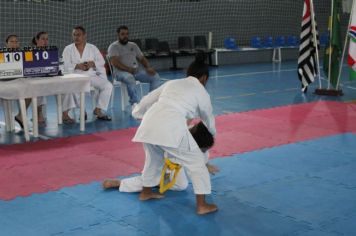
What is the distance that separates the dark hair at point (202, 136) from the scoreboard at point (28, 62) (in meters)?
3.26

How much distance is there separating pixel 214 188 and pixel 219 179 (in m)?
0.28

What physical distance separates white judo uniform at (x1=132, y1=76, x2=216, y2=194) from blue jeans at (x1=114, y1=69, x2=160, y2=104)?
166 inches

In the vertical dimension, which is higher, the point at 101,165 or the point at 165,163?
the point at 165,163

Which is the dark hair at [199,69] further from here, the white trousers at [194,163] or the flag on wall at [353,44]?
the flag on wall at [353,44]

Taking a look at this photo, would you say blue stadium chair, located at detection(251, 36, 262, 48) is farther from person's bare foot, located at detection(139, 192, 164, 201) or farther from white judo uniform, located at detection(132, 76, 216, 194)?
white judo uniform, located at detection(132, 76, 216, 194)

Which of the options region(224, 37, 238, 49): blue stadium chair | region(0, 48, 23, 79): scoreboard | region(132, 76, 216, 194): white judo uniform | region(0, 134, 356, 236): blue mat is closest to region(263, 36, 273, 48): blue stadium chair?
region(224, 37, 238, 49): blue stadium chair

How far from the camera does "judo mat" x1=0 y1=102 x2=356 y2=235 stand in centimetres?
388

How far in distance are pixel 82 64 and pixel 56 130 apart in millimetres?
1235

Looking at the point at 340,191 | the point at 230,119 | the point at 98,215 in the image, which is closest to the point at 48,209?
the point at 98,215

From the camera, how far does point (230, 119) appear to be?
308 inches

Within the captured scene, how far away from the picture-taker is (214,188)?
15.5 ft

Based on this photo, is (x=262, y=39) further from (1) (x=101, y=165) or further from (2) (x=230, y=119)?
(1) (x=101, y=165)

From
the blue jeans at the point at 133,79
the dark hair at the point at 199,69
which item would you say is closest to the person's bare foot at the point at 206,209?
the dark hair at the point at 199,69

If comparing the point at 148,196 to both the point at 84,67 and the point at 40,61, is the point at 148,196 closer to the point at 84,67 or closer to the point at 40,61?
the point at 40,61
